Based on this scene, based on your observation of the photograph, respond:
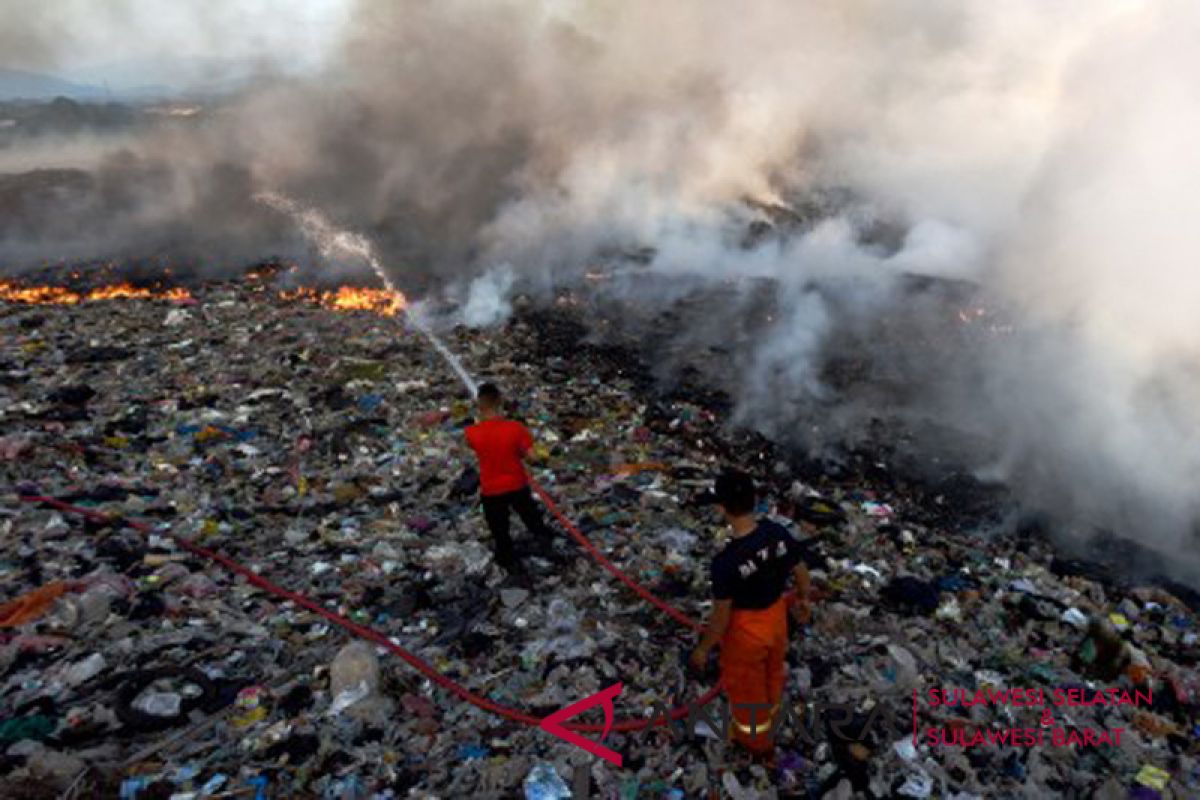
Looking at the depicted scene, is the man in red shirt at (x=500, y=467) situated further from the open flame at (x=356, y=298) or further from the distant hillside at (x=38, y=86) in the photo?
the distant hillside at (x=38, y=86)

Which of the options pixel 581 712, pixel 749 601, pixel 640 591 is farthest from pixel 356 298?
pixel 749 601

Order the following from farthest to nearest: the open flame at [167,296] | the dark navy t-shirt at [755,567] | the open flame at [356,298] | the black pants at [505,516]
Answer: the open flame at [167,296] < the open flame at [356,298] < the black pants at [505,516] < the dark navy t-shirt at [755,567]

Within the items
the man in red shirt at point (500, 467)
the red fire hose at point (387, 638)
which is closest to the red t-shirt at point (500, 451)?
the man in red shirt at point (500, 467)

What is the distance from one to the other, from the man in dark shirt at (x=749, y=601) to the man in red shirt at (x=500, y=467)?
1.77 metres

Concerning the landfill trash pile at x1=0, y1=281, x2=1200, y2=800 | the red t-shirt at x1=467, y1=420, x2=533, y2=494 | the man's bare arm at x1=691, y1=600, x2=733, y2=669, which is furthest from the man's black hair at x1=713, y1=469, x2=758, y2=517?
the red t-shirt at x1=467, y1=420, x2=533, y2=494

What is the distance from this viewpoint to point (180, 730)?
3.41 m

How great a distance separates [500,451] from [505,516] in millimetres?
556

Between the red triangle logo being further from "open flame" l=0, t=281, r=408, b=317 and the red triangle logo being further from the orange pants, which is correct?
"open flame" l=0, t=281, r=408, b=317

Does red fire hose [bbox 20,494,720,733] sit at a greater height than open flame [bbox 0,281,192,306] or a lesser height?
lesser

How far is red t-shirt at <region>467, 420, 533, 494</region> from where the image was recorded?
425cm

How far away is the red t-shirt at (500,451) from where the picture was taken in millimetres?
4246

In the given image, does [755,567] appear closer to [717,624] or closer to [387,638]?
[717,624]

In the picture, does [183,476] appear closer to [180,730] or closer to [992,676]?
[180,730]

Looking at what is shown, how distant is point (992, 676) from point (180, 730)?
15.1 feet
